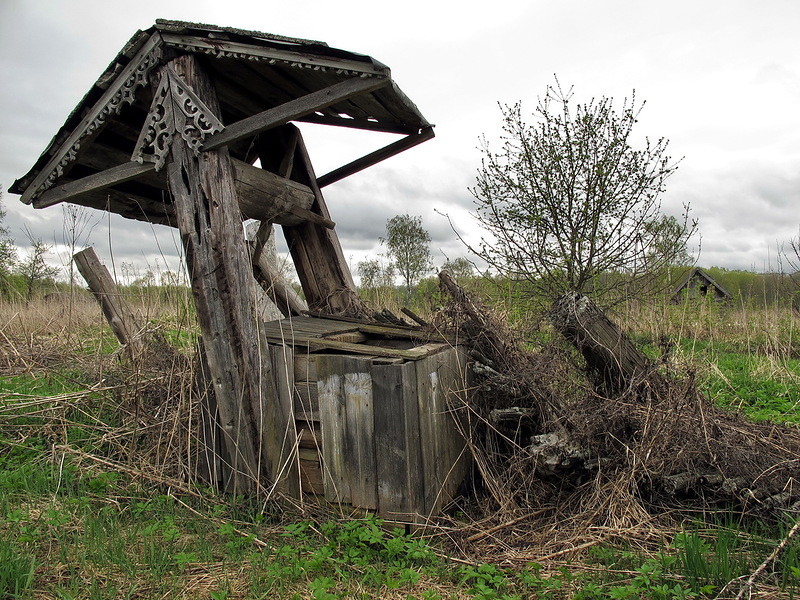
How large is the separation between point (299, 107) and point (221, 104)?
1624mm

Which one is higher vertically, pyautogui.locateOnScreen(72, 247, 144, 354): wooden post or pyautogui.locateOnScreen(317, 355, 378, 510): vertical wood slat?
pyautogui.locateOnScreen(72, 247, 144, 354): wooden post

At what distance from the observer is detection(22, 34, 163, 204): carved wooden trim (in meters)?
3.57

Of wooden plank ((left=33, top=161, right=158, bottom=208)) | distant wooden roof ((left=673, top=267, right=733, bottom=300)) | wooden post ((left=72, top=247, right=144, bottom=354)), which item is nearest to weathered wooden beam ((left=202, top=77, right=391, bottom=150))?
wooden plank ((left=33, top=161, right=158, bottom=208))

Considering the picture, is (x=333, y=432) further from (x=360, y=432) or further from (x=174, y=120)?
(x=174, y=120)

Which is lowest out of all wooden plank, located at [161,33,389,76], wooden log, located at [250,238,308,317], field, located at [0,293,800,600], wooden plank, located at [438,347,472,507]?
field, located at [0,293,800,600]

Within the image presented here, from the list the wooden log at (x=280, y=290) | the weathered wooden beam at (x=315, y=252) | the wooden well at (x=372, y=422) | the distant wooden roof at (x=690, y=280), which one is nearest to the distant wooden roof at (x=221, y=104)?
the weathered wooden beam at (x=315, y=252)

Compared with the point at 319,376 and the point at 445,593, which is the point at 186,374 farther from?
the point at 445,593

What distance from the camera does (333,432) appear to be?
3.17 m

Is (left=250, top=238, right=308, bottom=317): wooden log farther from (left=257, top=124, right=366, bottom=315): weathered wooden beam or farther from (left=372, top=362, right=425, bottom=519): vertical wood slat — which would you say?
(left=372, top=362, right=425, bottom=519): vertical wood slat

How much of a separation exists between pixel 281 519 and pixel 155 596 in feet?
3.31

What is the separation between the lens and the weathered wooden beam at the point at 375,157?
4285mm

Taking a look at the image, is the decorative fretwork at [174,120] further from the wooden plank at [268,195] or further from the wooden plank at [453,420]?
the wooden plank at [453,420]

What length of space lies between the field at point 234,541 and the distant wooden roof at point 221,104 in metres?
1.45

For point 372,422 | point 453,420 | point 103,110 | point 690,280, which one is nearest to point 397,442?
point 372,422
